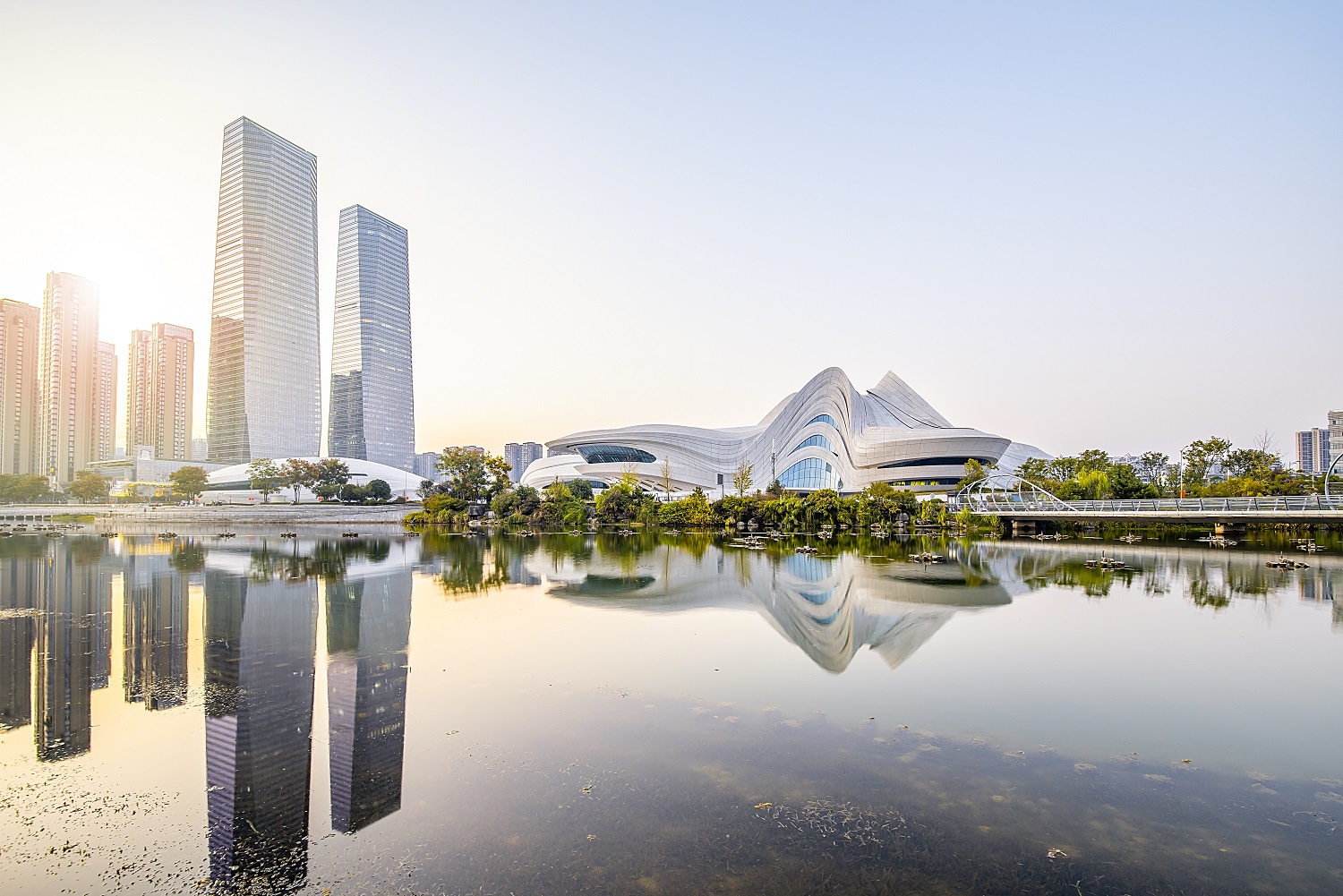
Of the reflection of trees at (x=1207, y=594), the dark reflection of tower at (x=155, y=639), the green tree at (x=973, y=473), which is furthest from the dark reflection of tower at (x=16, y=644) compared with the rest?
the green tree at (x=973, y=473)

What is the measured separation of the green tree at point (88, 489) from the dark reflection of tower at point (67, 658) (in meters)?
76.1

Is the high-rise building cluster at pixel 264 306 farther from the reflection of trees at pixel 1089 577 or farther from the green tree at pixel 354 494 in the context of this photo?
the reflection of trees at pixel 1089 577

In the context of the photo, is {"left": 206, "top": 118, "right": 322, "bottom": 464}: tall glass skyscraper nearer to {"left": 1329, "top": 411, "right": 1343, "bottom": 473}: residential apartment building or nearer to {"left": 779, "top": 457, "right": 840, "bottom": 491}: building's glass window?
{"left": 779, "top": 457, "right": 840, "bottom": 491}: building's glass window

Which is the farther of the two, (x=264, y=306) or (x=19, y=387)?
(x=264, y=306)

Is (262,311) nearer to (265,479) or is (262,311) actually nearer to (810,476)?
(265,479)

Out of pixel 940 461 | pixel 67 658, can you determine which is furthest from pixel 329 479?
pixel 67 658

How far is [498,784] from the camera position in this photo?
259 inches

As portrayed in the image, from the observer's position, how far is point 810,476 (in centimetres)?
7156

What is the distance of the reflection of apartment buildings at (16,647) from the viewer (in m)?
8.77

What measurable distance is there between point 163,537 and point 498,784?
44.4 m

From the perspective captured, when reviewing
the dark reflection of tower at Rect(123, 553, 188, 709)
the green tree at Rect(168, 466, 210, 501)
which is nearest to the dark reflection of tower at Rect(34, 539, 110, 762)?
the dark reflection of tower at Rect(123, 553, 188, 709)

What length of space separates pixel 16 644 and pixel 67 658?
1.91 meters

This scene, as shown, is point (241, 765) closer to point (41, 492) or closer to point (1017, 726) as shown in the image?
point (1017, 726)

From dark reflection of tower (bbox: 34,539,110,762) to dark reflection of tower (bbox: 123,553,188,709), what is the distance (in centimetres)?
40
